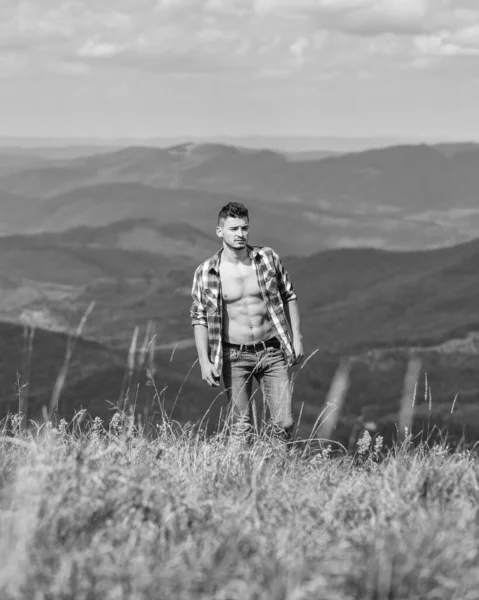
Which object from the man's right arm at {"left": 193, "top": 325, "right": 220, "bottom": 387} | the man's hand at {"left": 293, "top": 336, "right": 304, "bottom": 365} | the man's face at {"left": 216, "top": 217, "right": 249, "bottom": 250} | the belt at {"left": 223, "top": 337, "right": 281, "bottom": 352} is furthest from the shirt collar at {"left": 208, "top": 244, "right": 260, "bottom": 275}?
the man's hand at {"left": 293, "top": 336, "right": 304, "bottom": 365}

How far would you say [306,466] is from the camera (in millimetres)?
Answer: 5777

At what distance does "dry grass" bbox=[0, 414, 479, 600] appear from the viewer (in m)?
3.29

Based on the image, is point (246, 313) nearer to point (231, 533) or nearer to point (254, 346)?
point (254, 346)

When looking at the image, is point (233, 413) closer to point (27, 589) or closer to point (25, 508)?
point (25, 508)

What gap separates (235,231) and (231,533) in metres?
3.30

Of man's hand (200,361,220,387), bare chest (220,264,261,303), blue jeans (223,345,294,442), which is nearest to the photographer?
man's hand (200,361,220,387)

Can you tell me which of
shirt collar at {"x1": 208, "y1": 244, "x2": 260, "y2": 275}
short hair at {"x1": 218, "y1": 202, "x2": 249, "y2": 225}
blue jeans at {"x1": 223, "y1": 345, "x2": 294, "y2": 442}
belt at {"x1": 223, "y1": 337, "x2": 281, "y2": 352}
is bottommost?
blue jeans at {"x1": 223, "y1": 345, "x2": 294, "y2": 442}

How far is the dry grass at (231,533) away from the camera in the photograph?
3.29 m

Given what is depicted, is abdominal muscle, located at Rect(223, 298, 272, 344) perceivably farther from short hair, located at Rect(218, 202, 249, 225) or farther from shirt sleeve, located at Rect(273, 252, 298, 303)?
short hair, located at Rect(218, 202, 249, 225)

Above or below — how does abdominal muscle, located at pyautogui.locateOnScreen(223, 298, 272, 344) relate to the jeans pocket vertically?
above

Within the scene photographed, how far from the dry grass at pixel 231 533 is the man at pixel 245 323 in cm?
181

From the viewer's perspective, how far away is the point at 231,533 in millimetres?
3703

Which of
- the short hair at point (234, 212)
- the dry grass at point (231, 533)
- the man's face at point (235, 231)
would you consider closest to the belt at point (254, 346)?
the man's face at point (235, 231)

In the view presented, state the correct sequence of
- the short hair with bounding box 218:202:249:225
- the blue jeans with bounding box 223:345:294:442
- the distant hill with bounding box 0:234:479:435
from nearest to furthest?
1. the short hair with bounding box 218:202:249:225
2. the blue jeans with bounding box 223:345:294:442
3. the distant hill with bounding box 0:234:479:435
